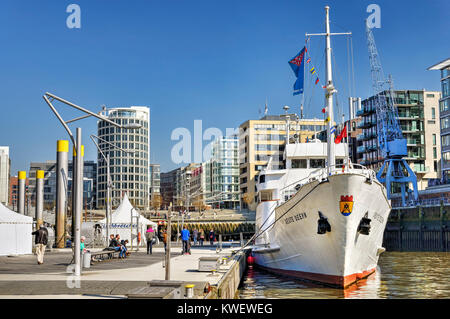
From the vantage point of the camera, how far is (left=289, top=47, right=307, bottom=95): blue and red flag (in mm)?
28391

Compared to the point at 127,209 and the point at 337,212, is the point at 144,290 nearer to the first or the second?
the point at 337,212

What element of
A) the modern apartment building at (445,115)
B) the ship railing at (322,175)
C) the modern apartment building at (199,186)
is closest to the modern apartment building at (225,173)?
the modern apartment building at (199,186)

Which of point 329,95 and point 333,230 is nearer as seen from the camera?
point 333,230

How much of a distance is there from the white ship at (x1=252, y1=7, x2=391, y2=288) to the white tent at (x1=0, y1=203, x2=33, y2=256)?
15.6 metres

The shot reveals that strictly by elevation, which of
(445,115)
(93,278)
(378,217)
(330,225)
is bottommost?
(93,278)

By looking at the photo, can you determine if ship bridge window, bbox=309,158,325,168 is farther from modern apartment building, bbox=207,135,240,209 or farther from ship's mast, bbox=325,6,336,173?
modern apartment building, bbox=207,135,240,209

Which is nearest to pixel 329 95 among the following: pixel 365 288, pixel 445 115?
pixel 365 288

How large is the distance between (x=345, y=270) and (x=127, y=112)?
158 meters

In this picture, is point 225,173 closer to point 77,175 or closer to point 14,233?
point 14,233

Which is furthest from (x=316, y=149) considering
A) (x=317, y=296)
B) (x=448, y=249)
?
(x=448, y=249)

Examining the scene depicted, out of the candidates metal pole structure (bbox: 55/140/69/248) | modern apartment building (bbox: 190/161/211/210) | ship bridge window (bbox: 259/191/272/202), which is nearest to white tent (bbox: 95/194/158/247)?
metal pole structure (bbox: 55/140/69/248)

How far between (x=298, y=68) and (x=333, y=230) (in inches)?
392

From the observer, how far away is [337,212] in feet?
74.0

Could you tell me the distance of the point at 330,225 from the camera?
22844 millimetres
